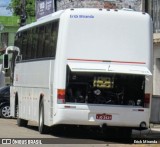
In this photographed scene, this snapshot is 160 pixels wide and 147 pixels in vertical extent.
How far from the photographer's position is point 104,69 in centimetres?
1716

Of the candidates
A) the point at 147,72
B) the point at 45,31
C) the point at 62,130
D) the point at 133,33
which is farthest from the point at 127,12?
the point at 62,130

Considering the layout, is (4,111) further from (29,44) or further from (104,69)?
(104,69)

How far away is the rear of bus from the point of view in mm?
17234

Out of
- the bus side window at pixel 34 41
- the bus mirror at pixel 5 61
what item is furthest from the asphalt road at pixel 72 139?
the bus mirror at pixel 5 61

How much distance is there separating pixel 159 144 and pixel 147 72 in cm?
208

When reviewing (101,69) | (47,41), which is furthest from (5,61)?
(101,69)

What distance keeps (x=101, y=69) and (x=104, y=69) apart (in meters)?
0.09

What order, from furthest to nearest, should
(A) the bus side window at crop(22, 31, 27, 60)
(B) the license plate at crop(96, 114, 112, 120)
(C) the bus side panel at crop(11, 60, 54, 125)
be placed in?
(A) the bus side window at crop(22, 31, 27, 60), (C) the bus side panel at crop(11, 60, 54, 125), (B) the license plate at crop(96, 114, 112, 120)

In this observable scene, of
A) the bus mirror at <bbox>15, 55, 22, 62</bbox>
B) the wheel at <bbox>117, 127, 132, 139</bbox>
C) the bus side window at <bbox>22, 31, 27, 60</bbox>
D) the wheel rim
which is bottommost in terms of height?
the wheel rim

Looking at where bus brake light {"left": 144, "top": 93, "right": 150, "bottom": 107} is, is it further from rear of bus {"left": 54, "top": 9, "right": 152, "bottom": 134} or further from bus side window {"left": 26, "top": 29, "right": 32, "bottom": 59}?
bus side window {"left": 26, "top": 29, "right": 32, "bottom": 59}

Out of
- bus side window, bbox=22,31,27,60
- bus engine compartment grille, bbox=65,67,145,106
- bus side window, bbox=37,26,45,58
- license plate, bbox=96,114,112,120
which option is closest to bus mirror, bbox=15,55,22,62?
bus side window, bbox=22,31,27,60

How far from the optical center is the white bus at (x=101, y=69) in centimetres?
1725

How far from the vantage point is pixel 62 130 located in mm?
21438

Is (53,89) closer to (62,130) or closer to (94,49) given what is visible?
(94,49)
